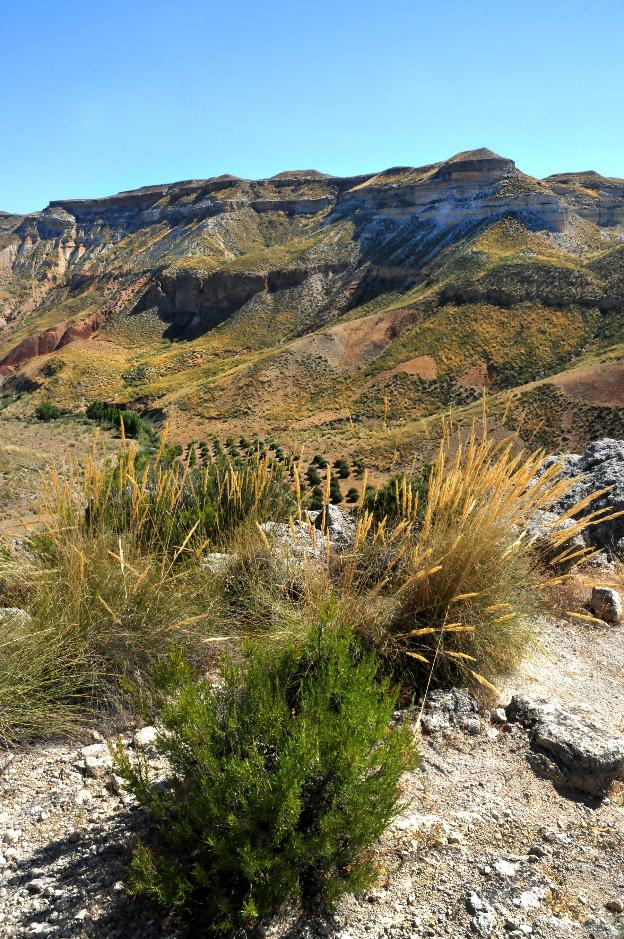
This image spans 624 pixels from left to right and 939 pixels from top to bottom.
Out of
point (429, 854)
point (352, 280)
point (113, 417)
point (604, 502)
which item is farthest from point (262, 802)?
point (352, 280)

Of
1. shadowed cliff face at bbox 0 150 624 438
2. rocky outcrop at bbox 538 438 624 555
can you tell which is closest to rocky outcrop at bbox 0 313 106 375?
shadowed cliff face at bbox 0 150 624 438

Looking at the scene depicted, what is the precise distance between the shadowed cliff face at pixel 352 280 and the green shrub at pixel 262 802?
42.3m

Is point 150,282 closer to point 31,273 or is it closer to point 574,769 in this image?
point 31,273

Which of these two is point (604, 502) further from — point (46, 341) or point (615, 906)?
point (46, 341)

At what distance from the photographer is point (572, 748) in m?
2.80

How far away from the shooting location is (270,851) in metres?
1.82

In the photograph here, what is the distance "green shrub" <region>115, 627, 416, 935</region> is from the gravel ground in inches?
A: 5.6

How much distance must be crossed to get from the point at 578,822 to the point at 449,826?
674mm

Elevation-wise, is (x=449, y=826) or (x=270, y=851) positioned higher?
(x=270, y=851)

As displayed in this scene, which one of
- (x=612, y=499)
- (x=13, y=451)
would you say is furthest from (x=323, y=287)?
(x=612, y=499)

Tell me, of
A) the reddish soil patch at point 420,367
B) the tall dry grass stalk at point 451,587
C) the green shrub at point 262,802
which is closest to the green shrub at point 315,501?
the tall dry grass stalk at point 451,587

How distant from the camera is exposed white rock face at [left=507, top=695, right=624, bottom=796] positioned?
277 centimetres

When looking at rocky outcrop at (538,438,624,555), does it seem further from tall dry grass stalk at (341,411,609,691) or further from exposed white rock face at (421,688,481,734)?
exposed white rock face at (421,688,481,734)

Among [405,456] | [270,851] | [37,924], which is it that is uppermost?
[270,851]
